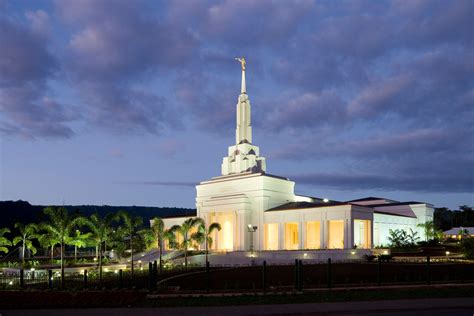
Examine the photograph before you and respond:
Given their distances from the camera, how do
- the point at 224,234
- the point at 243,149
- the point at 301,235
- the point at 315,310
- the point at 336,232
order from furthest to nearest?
the point at 243,149
the point at 224,234
the point at 336,232
the point at 301,235
the point at 315,310

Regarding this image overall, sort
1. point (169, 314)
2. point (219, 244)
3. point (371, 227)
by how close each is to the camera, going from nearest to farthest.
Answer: point (169, 314) < point (371, 227) < point (219, 244)

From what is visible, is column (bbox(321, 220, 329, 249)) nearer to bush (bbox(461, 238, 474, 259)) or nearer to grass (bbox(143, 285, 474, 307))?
bush (bbox(461, 238, 474, 259))

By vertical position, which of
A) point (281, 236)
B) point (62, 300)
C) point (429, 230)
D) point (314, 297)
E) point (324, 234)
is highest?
point (62, 300)

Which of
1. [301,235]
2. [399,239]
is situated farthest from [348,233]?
[399,239]

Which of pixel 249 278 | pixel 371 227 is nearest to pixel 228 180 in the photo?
pixel 371 227

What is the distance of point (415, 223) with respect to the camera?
70.4 meters

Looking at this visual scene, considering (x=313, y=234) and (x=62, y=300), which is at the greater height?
(x=62, y=300)

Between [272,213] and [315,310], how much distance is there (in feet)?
152

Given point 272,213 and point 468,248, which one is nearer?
point 468,248

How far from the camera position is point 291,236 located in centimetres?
6488

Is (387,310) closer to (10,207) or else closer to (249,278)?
(249,278)

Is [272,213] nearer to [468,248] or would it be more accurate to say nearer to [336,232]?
[336,232]

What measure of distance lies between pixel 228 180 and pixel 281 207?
8.68 meters

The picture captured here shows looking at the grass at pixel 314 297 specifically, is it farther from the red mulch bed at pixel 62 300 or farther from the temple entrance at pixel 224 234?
the temple entrance at pixel 224 234
